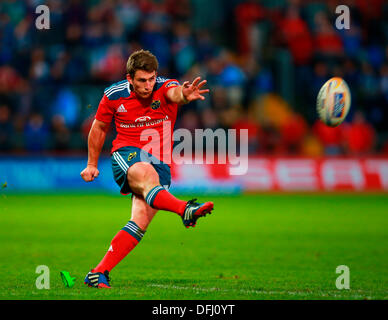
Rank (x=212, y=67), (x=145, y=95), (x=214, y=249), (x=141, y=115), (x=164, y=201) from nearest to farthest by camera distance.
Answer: (x=164, y=201), (x=145, y=95), (x=141, y=115), (x=214, y=249), (x=212, y=67)

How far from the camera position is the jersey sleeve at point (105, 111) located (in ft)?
23.7

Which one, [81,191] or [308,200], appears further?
[81,191]

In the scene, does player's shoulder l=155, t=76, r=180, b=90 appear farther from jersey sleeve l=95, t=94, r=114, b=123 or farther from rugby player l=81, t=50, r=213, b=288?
jersey sleeve l=95, t=94, r=114, b=123

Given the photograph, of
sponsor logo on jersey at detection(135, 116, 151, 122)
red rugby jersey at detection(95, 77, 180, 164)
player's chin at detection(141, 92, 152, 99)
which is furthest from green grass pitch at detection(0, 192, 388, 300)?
player's chin at detection(141, 92, 152, 99)

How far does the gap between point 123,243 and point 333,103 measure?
308 cm

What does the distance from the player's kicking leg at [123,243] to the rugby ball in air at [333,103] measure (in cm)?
249

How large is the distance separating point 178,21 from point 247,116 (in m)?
3.84

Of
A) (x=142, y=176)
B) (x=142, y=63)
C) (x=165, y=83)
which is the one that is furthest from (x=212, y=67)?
(x=142, y=176)

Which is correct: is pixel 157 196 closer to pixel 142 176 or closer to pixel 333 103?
pixel 142 176

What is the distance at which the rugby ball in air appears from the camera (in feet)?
27.6

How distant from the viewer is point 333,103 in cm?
845
